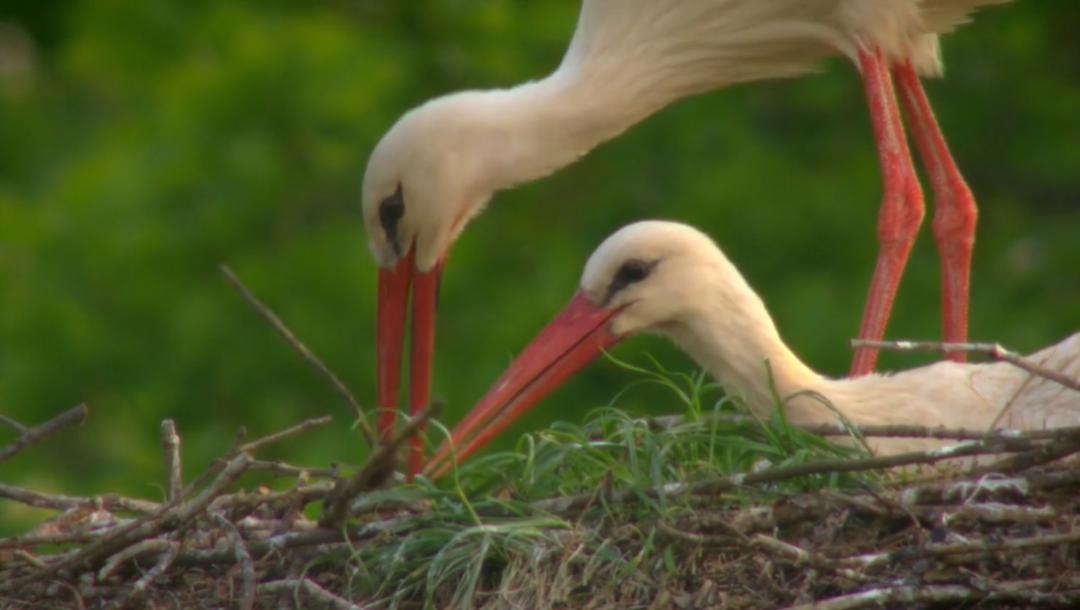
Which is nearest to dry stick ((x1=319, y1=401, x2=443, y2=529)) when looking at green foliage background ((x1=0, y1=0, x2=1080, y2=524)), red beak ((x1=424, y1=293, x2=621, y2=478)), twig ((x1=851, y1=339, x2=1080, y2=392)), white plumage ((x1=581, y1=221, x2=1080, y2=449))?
red beak ((x1=424, y1=293, x2=621, y2=478))

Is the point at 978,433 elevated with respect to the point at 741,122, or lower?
elevated

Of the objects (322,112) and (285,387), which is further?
(322,112)

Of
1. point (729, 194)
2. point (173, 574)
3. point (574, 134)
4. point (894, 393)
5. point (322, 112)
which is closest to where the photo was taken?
point (173, 574)

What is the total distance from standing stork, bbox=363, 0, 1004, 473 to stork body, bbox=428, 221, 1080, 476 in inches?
32.3

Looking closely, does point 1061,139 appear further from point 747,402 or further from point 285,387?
point 747,402

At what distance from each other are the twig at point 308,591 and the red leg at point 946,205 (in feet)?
8.24

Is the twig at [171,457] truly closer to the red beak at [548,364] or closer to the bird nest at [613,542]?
the bird nest at [613,542]

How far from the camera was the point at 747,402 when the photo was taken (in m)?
5.48

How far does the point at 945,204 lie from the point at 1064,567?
254 centimetres

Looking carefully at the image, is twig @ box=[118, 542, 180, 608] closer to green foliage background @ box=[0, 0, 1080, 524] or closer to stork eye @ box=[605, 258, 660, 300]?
stork eye @ box=[605, 258, 660, 300]

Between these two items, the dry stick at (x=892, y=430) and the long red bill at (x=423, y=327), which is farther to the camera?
the long red bill at (x=423, y=327)

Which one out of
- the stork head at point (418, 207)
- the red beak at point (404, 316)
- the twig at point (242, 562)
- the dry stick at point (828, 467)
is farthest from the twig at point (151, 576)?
the red beak at point (404, 316)

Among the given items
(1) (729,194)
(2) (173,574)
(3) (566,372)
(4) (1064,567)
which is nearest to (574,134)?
(3) (566,372)

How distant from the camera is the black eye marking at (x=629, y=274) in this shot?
557cm
